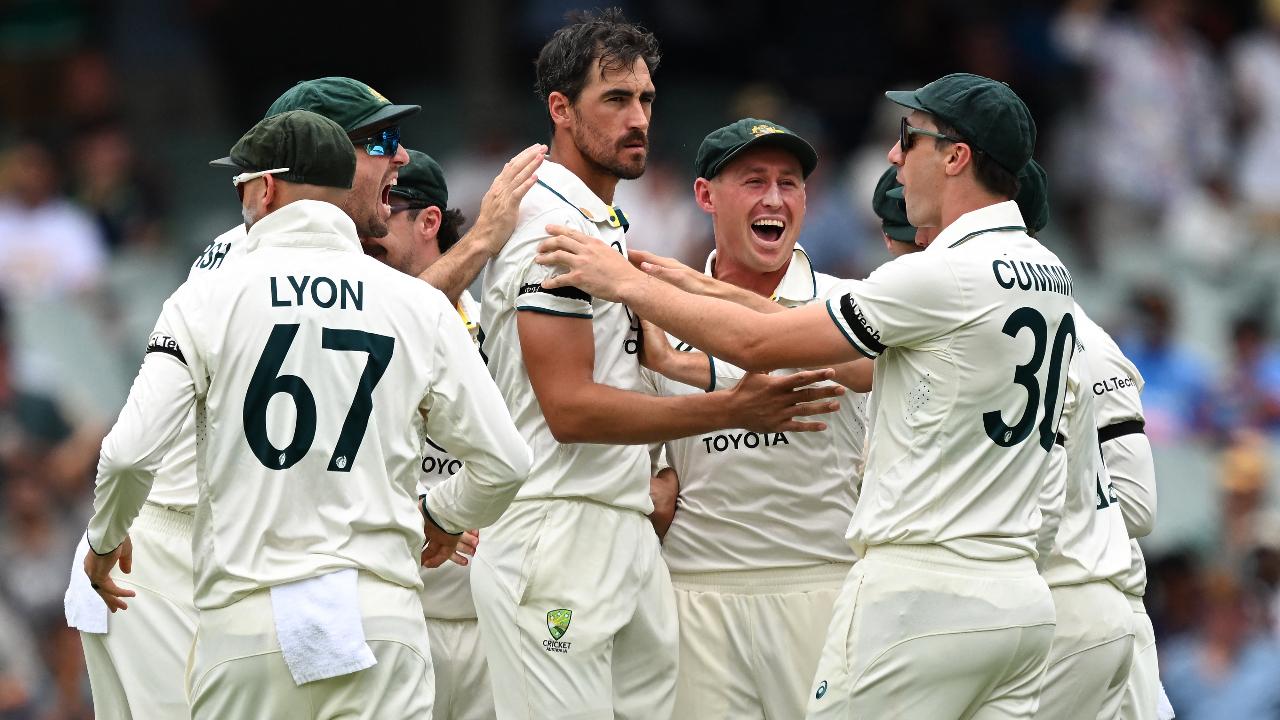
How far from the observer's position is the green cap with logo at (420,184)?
24.5 ft

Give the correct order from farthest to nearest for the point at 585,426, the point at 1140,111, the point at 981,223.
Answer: the point at 1140,111 → the point at 585,426 → the point at 981,223

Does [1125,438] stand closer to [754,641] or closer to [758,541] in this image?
[758,541]

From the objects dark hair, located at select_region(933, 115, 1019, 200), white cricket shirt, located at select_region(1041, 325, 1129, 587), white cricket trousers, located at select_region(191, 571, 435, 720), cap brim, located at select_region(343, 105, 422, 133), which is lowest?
white cricket trousers, located at select_region(191, 571, 435, 720)

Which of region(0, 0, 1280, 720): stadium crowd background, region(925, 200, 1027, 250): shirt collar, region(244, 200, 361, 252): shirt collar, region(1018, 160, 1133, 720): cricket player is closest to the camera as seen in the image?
region(244, 200, 361, 252): shirt collar

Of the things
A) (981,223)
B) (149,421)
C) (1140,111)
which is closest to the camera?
(149,421)

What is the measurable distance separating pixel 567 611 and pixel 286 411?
143cm

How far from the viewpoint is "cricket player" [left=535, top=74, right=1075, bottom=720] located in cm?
581

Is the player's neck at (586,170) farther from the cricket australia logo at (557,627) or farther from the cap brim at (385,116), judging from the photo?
the cricket australia logo at (557,627)

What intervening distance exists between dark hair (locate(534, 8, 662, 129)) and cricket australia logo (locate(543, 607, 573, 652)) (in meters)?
1.86

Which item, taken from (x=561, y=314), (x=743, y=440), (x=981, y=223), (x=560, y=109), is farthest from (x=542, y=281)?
(x=981, y=223)

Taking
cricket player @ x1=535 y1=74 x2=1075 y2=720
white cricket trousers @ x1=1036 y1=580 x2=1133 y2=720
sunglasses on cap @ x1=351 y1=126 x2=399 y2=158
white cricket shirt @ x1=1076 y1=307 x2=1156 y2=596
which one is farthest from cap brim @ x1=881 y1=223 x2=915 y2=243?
sunglasses on cap @ x1=351 y1=126 x2=399 y2=158

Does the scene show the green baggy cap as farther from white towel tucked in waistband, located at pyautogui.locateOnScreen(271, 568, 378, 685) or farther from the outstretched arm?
white towel tucked in waistband, located at pyautogui.locateOnScreen(271, 568, 378, 685)

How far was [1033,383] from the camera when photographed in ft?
19.3

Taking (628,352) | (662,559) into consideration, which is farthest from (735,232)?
(662,559)
